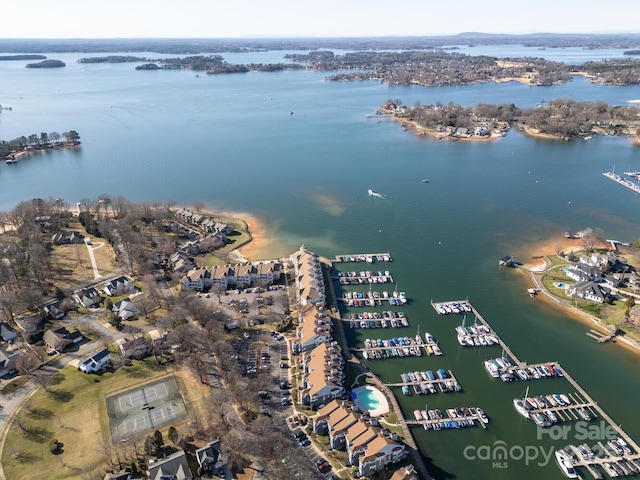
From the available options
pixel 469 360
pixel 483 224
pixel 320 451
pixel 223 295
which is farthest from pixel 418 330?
pixel 483 224

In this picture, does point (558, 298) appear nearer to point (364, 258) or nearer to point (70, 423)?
point (364, 258)

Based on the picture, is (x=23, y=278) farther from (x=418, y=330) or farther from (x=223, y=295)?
(x=418, y=330)

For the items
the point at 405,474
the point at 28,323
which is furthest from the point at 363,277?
the point at 28,323

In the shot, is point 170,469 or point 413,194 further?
point 413,194

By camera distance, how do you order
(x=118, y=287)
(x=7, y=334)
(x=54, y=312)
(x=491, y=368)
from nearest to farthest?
(x=491, y=368), (x=7, y=334), (x=54, y=312), (x=118, y=287)

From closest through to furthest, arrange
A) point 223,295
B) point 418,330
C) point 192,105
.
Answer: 1. point 418,330
2. point 223,295
3. point 192,105

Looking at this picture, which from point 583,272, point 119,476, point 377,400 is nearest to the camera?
point 119,476

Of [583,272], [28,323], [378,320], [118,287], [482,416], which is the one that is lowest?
[482,416]

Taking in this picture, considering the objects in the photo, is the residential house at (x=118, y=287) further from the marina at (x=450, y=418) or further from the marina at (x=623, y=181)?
the marina at (x=623, y=181)
